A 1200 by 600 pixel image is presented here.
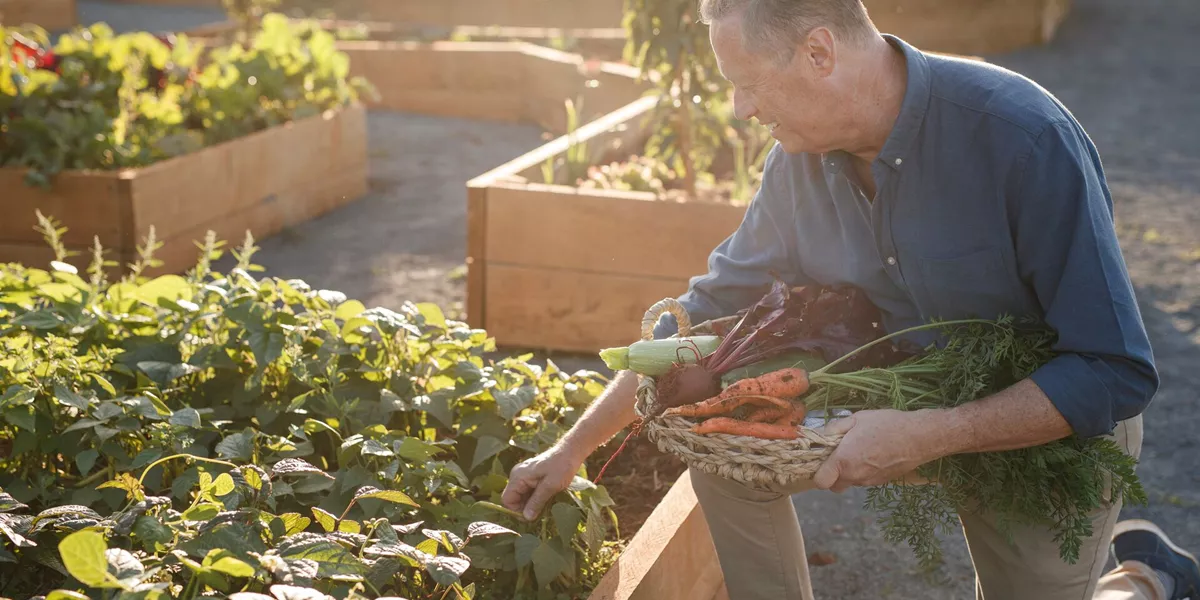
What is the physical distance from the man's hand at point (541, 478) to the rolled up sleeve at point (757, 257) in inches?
13.4

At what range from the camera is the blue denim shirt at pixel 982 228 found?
6.17 feet

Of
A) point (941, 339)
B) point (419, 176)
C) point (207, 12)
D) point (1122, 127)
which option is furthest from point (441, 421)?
point (207, 12)

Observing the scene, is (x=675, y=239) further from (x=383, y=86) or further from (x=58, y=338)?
(x=383, y=86)

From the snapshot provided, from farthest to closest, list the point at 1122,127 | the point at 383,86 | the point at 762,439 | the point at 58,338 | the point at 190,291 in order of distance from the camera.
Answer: the point at 383,86 → the point at 1122,127 → the point at 190,291 → the point at 58,338 → the point at 762,439

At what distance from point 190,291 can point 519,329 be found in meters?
1.96

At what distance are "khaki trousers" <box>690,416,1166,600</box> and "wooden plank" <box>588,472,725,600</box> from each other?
115mm

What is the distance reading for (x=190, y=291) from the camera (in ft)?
9.53

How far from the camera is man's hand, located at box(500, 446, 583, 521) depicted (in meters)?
2.24

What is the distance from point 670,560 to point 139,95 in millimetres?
4738

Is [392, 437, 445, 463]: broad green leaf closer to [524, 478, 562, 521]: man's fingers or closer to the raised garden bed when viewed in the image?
[524, 478, 562, 521]: man's fingers

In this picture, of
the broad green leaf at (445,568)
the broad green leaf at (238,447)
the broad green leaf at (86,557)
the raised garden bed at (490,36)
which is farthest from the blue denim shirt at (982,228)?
the raised garden bed at (490,36)

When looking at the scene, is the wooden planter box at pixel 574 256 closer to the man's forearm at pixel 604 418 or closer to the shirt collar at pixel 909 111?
the man's forearm at pixel 604 418

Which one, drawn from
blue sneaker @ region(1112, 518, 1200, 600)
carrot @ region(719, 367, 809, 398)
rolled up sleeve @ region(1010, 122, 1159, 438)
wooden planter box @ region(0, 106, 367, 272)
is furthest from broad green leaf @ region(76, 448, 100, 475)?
wooden planter box @ region(0, 106, 367, 272)

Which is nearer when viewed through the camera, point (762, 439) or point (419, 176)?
point (762, 439)
